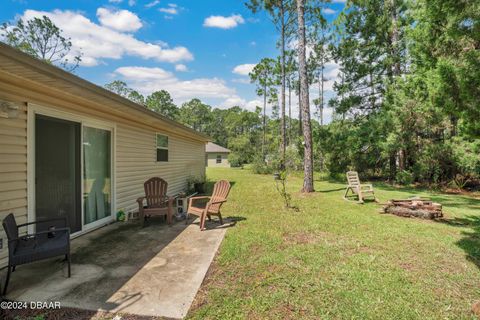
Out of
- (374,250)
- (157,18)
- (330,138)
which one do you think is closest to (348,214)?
(374,250)

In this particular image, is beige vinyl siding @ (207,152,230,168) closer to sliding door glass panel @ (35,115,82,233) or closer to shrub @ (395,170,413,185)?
shrub @ (395,170,413,185)

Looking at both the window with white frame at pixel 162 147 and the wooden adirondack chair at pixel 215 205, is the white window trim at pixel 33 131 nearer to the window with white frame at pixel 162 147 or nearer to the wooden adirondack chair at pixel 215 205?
the wooden adirondack chair at pixel 215 205

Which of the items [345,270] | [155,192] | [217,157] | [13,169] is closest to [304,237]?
[345,270]

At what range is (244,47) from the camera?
17.0 meters

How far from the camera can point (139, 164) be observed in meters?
6.83

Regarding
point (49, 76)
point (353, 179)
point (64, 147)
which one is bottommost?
point (353, 179)

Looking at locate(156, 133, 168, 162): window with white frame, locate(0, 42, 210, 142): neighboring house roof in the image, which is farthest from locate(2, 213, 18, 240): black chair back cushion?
locate(156, 133, 168, 162): window with white frame

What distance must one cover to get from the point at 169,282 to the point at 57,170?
278 centimetres

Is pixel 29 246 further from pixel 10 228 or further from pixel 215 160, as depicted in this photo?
pixel 215 160

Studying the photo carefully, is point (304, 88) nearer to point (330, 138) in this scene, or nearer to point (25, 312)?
point (330, 138)

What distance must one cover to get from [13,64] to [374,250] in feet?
17.0

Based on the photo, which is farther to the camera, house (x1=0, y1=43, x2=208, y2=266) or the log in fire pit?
the log in fire pit

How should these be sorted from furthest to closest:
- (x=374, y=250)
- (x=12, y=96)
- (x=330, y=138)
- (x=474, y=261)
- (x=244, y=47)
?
(x=244, y=47) → (x=330, y=138) → (x=374, y=250) → (x=474, y=261) → (x=12, y=96)

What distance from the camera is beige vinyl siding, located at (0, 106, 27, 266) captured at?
3191mm
